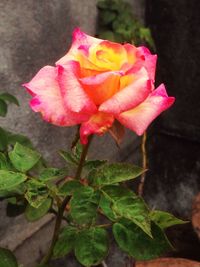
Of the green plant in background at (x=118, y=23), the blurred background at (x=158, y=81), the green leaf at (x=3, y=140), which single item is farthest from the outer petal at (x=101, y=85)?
the green plant in background at (x=118, y=23)

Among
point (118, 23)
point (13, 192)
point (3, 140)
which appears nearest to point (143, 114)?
point (13, 192)

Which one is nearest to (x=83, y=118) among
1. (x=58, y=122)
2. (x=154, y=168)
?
(x=58, y=122)

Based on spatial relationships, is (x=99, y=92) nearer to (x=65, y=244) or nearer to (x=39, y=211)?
(x=65, y=244)

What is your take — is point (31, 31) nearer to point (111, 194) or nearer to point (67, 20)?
point (67, 20)

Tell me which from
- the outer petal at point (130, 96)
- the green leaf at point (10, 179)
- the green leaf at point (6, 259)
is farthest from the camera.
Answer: the green leaf at point (6, 259)

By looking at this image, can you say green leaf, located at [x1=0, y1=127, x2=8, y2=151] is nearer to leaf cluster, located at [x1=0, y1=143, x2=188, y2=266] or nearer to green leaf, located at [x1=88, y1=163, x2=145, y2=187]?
leaf cluster, located at [x1=0, y1=143, x2=188, y2=266]

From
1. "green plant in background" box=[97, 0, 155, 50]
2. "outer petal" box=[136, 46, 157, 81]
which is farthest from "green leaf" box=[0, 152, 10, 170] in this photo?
"green plant in background" box=[97, 0, 155, 50]

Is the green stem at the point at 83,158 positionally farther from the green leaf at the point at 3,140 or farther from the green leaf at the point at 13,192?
the green leaf at the point at 3,140
